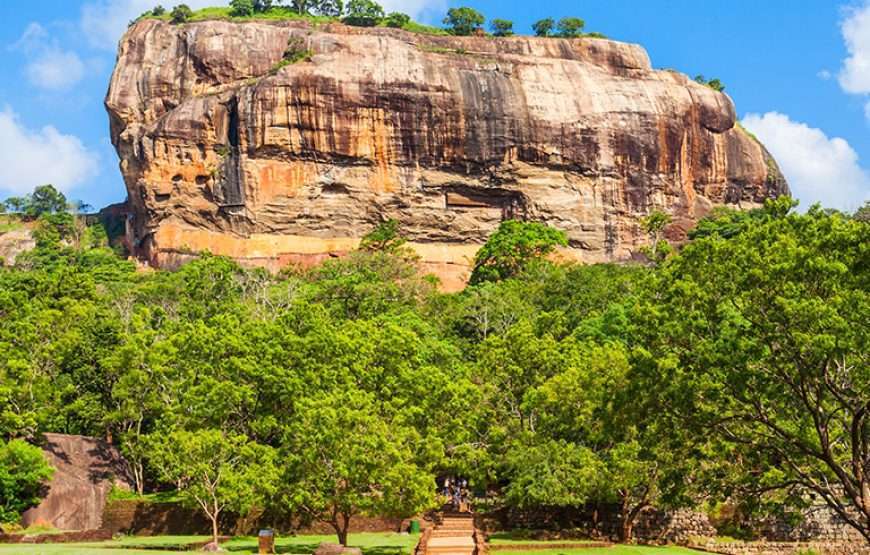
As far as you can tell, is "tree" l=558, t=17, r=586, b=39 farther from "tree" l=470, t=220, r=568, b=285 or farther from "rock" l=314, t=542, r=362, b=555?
"rock" l=314, t=542, r=362, b=555

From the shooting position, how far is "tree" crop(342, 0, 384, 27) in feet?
290

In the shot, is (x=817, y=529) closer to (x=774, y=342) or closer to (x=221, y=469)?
(x=774, y=342)

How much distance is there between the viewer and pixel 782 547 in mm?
28391

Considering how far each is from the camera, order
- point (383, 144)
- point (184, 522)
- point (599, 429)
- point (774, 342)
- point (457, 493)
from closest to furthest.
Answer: point (774, 342)
point (599, 429)
point (184, 522)
point (457, 493)
point (383, 144)

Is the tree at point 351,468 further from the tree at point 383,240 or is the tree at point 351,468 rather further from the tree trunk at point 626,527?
the tree at point 383,240

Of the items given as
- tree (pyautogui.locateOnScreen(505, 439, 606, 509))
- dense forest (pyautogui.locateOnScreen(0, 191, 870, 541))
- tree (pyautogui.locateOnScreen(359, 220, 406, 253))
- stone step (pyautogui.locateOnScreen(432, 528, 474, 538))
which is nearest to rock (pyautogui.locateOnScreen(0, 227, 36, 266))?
tree (pyautogui.locateOnScreen(359, 220, 406, 253))

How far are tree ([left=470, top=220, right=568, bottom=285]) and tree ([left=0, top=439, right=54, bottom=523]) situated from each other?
37486mm

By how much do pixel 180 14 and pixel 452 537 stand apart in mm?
65269

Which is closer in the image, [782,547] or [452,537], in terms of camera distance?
[452,537]

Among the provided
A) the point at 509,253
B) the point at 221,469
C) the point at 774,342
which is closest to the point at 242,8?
the point at 509,253

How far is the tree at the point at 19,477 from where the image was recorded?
30.2 metres

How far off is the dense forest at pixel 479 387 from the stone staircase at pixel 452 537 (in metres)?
1.24

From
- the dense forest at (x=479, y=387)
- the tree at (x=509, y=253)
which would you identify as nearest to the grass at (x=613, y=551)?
the dense forest at (x=479, y=387)

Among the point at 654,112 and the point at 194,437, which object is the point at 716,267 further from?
the point at 654,112
